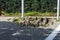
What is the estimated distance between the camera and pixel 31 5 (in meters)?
14.6

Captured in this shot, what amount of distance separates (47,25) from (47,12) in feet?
9.45

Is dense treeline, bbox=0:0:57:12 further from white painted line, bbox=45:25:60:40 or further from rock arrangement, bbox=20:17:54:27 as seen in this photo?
white painted line, bbox=45:25:60:40

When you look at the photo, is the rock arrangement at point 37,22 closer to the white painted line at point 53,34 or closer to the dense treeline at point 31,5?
the white painted line at point 53,34

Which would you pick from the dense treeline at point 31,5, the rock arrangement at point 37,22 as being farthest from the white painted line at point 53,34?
the dense treeline at point 31,5

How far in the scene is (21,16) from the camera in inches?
538

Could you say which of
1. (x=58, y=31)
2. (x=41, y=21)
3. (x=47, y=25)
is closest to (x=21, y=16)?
(x=41, y=21)

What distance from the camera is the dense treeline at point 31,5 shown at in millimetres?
14252

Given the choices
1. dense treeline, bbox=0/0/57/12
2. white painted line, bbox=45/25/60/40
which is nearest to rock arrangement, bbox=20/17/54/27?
white painted line, bbox=45/25/60/40

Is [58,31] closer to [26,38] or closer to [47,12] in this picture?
[26,38]

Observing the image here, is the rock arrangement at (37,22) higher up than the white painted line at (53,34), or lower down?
higher up

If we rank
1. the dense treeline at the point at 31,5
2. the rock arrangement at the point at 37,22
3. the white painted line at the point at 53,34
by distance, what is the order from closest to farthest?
the white painted line at the point at 53,34
the rock arrangement at the point at 37,22
the dense treeline at the point at 31,5

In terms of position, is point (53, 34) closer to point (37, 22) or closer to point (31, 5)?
point (37, 22)

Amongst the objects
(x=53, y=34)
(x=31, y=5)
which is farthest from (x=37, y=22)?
(x=31, y=5)

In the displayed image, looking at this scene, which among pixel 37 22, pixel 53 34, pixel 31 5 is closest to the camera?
pixel 53 34
